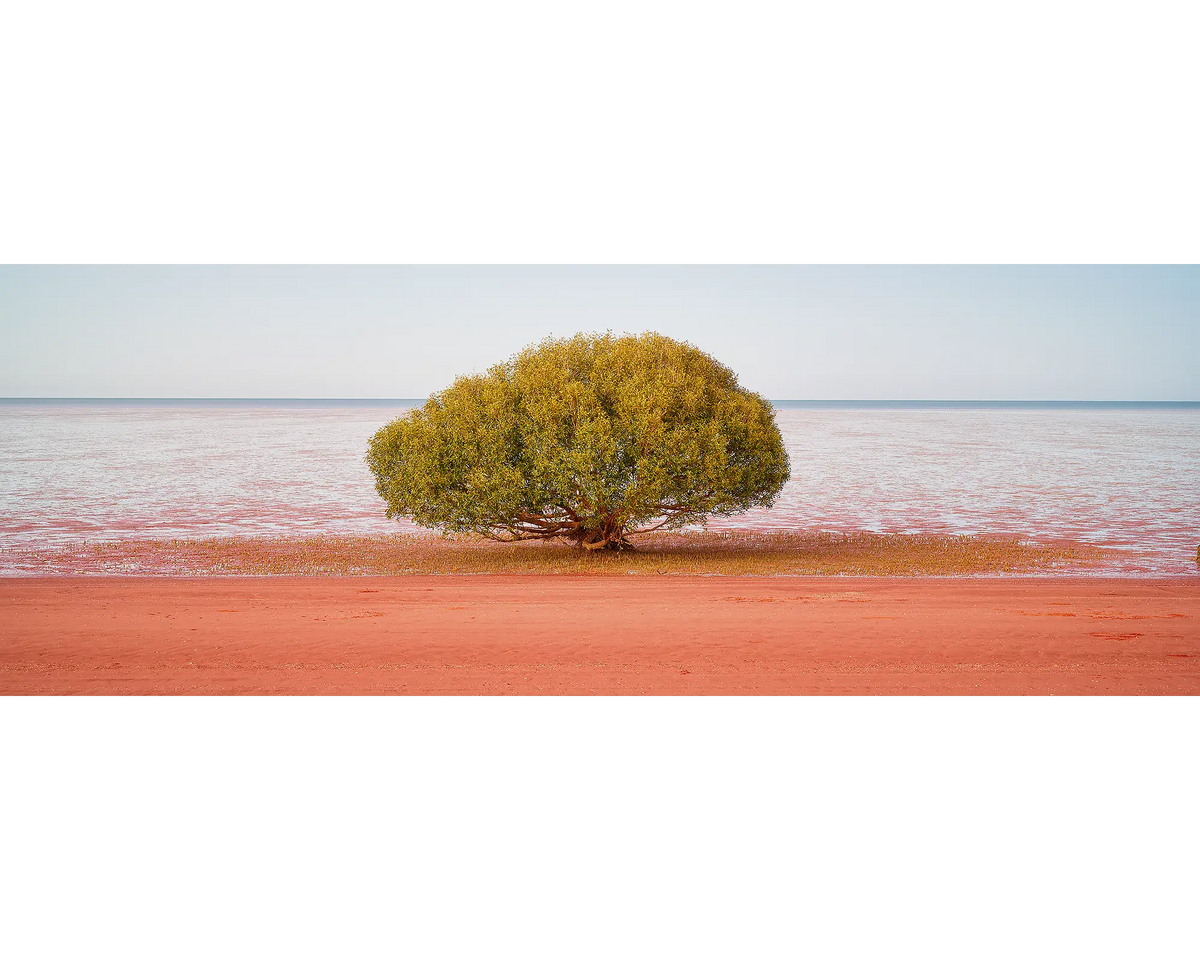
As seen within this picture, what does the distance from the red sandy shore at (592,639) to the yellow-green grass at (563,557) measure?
1.97 m

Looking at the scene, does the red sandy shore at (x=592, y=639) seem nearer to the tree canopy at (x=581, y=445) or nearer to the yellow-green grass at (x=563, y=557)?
the yellow-green grass at (x=563, y=557)

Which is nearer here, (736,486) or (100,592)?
(100,592)

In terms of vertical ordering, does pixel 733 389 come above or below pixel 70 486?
above

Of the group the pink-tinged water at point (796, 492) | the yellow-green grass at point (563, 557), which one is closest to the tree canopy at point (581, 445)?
the yellow-green grass at point (563, 557)

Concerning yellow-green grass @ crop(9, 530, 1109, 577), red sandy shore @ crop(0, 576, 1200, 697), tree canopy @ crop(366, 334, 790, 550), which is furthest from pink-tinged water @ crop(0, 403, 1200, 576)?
red sandy shore @ crop(0, 576, 1200, 697)

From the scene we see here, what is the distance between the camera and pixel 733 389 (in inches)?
735

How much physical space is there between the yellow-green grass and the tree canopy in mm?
874

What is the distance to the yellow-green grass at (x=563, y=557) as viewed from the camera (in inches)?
656

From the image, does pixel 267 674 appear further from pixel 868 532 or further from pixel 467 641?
pixel 868 532

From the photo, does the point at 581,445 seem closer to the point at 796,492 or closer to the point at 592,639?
the point at 592,639

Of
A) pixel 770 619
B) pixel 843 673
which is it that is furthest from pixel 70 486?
pixel 843 673
